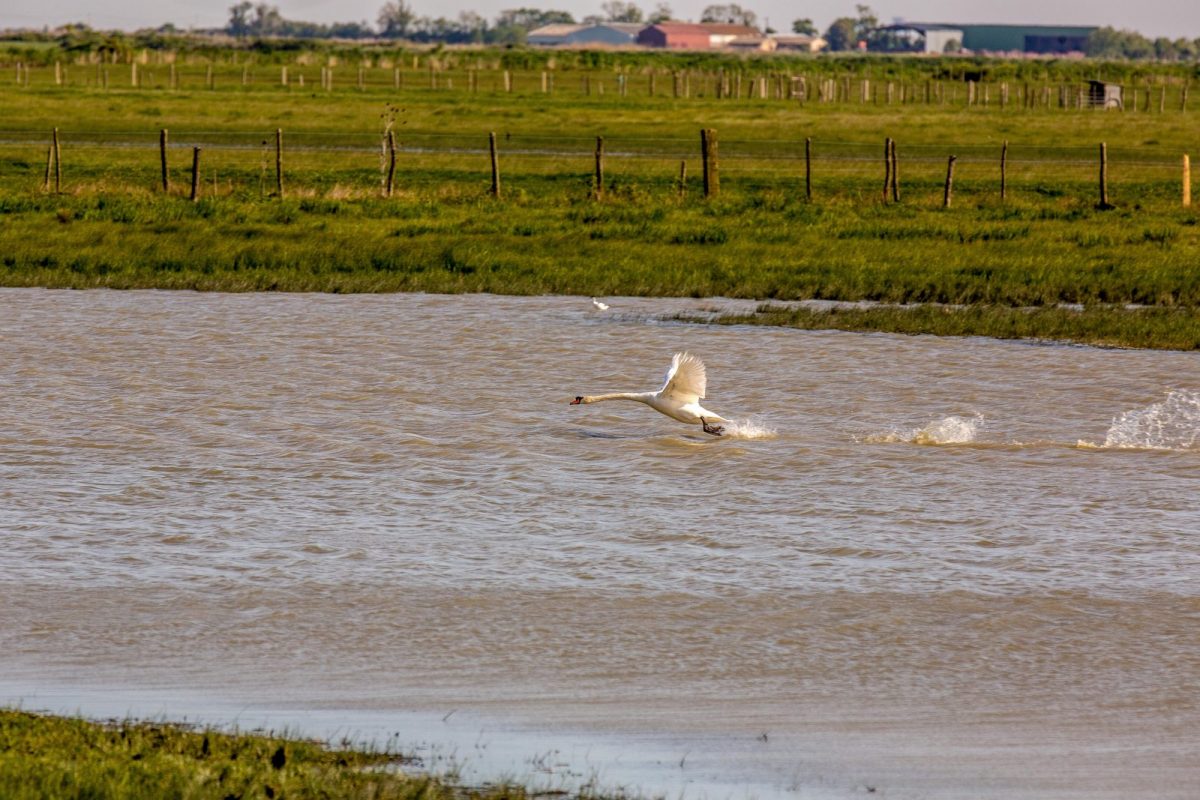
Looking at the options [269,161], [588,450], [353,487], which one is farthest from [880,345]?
[269,161]

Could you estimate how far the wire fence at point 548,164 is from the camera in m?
38.9

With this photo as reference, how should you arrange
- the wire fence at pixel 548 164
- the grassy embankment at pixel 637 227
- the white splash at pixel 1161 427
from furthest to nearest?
the wire fence at pixel 548 164 → the grassy embankment at pixel 637 227 → the white splash at pixel 1161 427

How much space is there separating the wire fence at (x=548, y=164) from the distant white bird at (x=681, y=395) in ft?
71.9

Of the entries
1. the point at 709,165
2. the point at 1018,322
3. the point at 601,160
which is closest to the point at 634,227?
the point at 709,165

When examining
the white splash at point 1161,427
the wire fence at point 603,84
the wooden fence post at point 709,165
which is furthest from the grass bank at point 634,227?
the wire fence at point 603,84

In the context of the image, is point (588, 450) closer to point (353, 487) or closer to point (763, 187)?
point (353, 487)

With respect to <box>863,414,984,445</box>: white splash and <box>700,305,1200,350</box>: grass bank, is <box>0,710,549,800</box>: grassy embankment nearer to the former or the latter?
<box>863,414,984,445</box>: white splash

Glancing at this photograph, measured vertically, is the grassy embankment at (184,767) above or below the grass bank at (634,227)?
below

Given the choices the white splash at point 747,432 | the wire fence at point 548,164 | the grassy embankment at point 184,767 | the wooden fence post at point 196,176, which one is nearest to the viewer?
the grassy embankment at point 184,767

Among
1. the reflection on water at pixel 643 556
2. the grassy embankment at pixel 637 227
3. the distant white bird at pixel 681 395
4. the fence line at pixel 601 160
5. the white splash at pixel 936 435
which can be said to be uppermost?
the fence line at pixel 601 160

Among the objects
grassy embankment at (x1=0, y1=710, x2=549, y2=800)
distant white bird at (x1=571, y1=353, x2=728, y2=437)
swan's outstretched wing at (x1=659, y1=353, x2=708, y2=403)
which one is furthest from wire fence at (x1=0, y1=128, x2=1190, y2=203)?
grassy embankment at (x1=0, y1=710, x2=549, y2=800)

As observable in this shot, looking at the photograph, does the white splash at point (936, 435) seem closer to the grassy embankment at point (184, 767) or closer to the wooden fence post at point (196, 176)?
the grassy embankment at point (184, 767)

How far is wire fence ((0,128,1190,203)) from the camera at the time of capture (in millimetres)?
38938

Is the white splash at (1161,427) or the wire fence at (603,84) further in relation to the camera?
the wire fence at (603,84)
